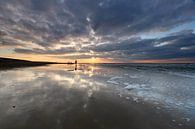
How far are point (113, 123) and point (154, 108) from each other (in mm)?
2948

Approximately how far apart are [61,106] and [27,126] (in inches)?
88.7

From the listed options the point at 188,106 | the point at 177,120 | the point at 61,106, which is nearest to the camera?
the point at 177,120

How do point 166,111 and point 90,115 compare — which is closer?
point 90,115

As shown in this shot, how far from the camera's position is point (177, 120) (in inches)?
222

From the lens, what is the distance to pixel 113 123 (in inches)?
202

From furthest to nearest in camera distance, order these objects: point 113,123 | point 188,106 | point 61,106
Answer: point 188,106
point 61,106
point 113,123

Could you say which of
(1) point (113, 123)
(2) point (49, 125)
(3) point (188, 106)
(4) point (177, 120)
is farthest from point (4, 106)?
(3) point (188, 106)

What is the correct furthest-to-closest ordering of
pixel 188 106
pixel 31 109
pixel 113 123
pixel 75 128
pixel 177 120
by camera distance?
pixel 188 106
pixel 31 109
pixel 177 120
pixel 113 123
pixel 75 128

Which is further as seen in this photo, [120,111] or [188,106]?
[188,106]

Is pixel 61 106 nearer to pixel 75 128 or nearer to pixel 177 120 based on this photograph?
pixel 75 128

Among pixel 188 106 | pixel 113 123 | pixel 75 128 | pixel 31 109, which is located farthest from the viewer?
pixel 188 106

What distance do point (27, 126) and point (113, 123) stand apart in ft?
9.64

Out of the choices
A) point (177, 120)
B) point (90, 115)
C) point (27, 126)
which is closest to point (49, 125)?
point (27, 126)

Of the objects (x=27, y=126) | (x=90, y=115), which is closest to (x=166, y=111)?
(x=90, y=115)
